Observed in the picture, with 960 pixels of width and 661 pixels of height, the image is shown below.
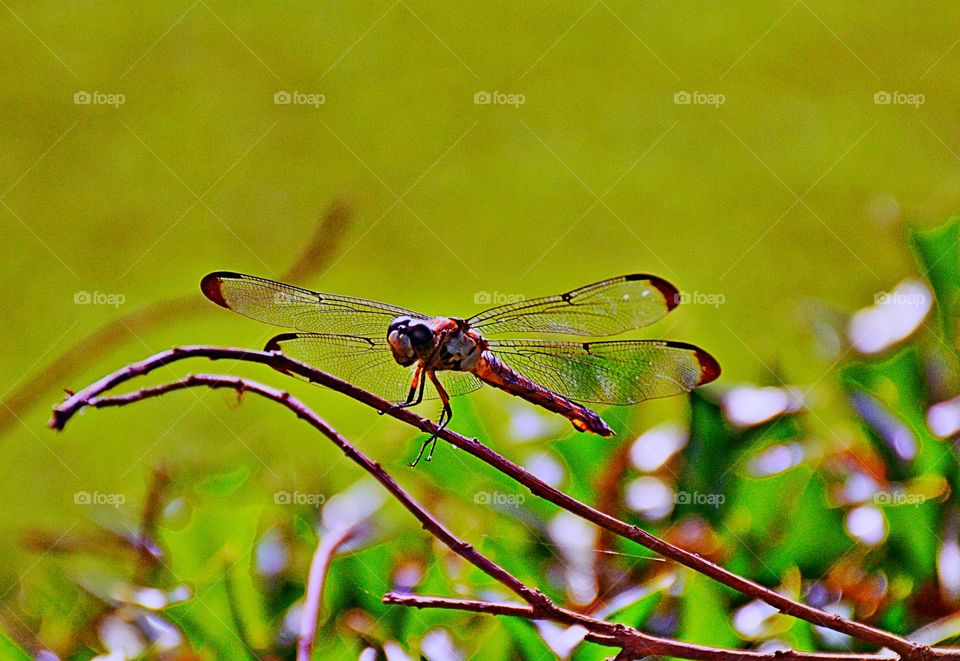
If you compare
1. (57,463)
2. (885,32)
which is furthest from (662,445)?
(885,32)

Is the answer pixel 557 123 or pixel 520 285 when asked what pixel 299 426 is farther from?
pixel 557 123

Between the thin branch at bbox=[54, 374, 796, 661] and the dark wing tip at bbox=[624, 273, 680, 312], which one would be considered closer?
the thin branch at bbox=[54, 374, 796, 661]

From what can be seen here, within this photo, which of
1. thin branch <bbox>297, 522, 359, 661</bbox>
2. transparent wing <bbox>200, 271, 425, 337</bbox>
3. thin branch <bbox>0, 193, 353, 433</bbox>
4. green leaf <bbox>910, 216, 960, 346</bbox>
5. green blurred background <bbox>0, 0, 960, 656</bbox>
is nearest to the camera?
thin branch <bbox>297, 522, 359, 661</bbox>

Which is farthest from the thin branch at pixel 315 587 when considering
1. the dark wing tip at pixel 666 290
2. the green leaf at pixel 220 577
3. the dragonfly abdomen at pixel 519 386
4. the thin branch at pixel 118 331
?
the thin branch at pixel 118 331

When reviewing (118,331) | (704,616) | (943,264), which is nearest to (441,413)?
(704,616)

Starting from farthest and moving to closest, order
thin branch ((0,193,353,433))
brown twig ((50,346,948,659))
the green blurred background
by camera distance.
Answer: the green blurred background < thin branch ((0,193,353,433)) < brown twig ((50,346,948,659))

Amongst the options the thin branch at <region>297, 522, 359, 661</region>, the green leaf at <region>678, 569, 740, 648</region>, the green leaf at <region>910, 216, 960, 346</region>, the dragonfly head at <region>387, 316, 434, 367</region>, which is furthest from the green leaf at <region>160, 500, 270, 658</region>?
the green leaf at <region>910, 216, 960, 346</region>

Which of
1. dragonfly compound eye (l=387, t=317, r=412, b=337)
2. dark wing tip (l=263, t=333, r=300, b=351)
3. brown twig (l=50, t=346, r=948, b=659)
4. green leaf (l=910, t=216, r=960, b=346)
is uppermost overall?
green leaf (l=910, t=216, r=960, b=346)

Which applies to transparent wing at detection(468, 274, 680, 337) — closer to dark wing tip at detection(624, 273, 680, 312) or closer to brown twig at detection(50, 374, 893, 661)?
dark wing tip at detection(624, 273, 680, 312)
